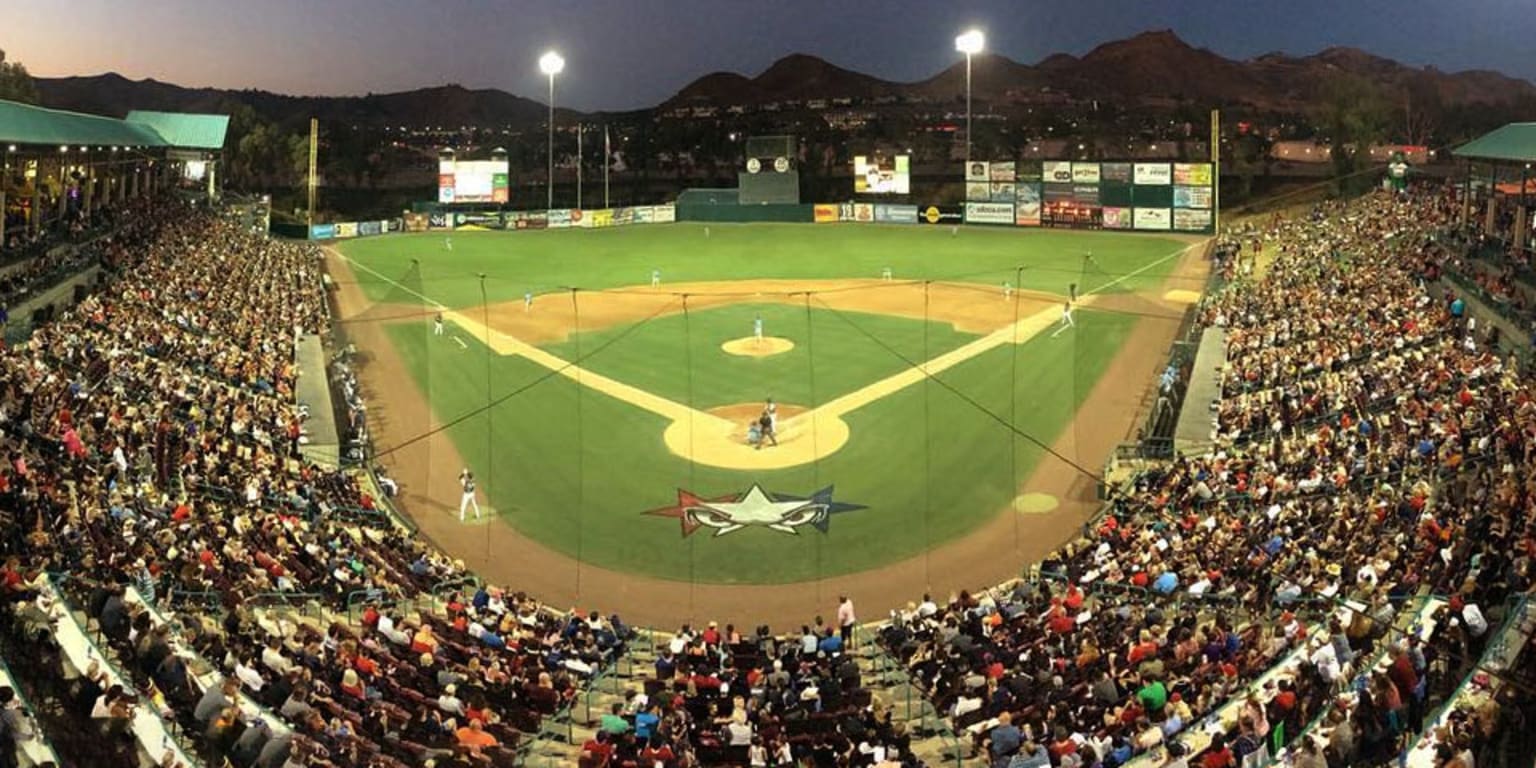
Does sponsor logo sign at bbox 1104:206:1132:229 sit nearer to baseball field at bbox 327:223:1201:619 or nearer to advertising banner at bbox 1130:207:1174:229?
advertising banner at bbox 1130:207:1174:229

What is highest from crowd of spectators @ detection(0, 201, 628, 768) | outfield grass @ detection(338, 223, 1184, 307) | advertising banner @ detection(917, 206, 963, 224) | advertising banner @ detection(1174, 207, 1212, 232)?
advertising banner @ detection(917, 206, 963, 224)

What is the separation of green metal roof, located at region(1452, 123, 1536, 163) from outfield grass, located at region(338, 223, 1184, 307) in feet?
55.3

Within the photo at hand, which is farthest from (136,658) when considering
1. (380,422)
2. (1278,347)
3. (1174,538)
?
(1278,347)

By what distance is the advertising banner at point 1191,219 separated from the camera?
76312mm

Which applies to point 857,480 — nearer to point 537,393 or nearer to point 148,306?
point 537,393

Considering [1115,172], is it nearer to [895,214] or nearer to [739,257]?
[895,214]

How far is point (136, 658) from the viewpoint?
13.8 metres

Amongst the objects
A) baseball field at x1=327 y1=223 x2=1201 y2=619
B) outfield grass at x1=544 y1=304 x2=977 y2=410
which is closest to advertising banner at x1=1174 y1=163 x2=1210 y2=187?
baseball field at x1=327 y1=223 x2=1201 y2=619

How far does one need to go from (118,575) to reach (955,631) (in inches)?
445

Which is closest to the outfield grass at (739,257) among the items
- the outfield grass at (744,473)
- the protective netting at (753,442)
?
the protective netting at (753,442)

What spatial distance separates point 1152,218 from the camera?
252 feet

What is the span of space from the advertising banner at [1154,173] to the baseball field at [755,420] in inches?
488

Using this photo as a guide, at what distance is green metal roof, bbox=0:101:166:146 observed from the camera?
3869cm

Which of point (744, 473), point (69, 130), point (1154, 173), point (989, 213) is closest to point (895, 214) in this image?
point (989, 213)
